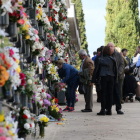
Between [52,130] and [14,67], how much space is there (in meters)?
3.25

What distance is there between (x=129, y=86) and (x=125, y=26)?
24275 millimetres

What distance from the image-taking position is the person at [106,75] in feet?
28.3

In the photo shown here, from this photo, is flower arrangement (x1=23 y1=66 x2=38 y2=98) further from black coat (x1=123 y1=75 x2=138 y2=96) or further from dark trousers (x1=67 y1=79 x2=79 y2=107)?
black coat (x1=123 y1=75 x2=138 y2=96)

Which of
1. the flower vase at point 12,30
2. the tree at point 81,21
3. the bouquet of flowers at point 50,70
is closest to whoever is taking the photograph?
the flower vase at point 12,30

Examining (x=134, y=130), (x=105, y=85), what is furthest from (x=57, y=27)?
(x=134, y=130)

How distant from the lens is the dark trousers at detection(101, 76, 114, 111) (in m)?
8.62

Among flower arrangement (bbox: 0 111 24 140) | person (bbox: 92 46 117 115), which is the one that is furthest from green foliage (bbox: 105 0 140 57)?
flower arrangement (bbox: 0 111 24 140)

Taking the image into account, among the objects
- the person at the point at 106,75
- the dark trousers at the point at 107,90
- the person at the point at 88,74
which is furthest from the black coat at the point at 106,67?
the person at the point at 88,74

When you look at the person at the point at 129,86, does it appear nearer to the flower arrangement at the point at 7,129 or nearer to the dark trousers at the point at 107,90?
the dark trousers at the point at 107,90

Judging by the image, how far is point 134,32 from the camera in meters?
36.3

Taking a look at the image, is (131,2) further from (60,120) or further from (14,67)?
(14,67)

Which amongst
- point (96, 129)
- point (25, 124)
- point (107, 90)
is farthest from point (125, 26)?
point (25, 124)

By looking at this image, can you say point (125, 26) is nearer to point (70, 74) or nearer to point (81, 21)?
point (81, 21)

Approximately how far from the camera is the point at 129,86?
13.0 m
